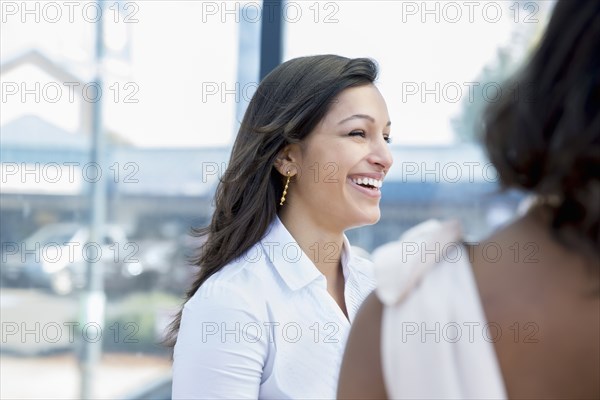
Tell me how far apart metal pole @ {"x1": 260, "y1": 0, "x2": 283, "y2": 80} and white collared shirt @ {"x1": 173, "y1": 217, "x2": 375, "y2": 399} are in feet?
3.75

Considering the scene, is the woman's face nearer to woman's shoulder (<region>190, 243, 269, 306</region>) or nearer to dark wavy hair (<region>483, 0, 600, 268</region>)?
woman's shoulder (<region>190, 243, 269, 306</region>)

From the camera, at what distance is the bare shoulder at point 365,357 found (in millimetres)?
689

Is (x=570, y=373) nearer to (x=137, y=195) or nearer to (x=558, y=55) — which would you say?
(x=558, y=55)

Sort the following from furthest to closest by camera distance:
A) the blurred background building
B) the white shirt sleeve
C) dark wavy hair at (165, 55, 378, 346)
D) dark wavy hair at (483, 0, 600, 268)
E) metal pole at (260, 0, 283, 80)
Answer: the blurred background building < metal pole at (260, 0, 283, 80) < dark wavy hair at (165, 55, 378, 346) < the white shirt sleeve < dark wavy hair at (483, 0, 600, 268)

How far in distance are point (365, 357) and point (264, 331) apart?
2.09 feet

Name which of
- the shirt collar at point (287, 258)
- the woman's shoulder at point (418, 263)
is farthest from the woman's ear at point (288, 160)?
the woman's shoulder at point (418, 263)

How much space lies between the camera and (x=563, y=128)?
0.61 m

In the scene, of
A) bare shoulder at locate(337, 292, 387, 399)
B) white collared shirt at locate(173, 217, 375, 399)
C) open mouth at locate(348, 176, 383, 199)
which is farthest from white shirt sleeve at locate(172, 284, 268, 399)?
bare shoulder at locate(337, 292, 387, 399)

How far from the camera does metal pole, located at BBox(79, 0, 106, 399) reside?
2771 millimetres

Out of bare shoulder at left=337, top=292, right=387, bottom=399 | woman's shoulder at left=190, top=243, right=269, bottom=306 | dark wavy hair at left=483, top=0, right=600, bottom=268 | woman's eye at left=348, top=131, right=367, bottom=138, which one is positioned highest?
dark wavy hair at left=483, top=0, right=600, bottom=268

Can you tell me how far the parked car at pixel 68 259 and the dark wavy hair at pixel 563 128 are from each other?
2295 millimetres

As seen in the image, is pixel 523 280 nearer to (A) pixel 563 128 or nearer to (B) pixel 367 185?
(A) pixel 563 128

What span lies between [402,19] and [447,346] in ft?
7.12

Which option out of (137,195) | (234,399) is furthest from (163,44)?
(234,399)
